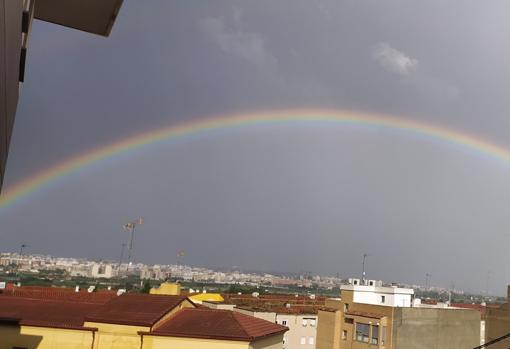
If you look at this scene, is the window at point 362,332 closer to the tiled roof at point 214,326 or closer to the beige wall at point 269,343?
the beige wall at point 269,343

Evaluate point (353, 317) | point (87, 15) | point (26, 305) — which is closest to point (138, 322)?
point (26, 305)

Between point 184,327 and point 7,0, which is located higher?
point 7,0

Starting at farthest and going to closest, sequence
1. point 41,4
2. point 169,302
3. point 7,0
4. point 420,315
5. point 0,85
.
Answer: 1. point 420,315
2. point 169,302
3. point 41,4
4. point 0,85
5. point 7,0

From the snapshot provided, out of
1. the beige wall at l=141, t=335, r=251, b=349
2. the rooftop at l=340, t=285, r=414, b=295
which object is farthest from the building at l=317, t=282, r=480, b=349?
the beige wall at l=141, t=335, r=251, b=349

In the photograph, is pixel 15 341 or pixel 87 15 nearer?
pixel 87 15

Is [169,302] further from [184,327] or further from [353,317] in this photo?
[353,317]

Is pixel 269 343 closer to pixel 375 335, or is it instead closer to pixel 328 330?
pixel 375 335

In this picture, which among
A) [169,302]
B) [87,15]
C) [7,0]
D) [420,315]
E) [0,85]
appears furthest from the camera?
[420,315]

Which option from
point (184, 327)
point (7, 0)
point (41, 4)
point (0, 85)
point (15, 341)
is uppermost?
point (41, 4)
